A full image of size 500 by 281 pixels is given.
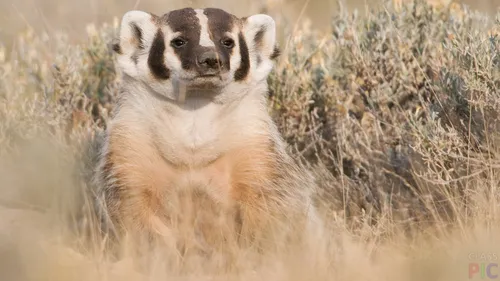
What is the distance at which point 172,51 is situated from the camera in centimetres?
415

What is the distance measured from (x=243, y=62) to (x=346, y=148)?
1.22 meters

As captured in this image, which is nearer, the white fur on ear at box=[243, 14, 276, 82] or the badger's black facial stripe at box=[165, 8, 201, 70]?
the badger's black facial stripe at box=[165, 8, 201, 70]

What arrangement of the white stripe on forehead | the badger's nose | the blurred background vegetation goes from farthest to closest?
the blurred background vegetation → the white stripe on forehead → the badger's nose

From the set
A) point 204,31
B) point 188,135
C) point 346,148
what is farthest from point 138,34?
point 346,148

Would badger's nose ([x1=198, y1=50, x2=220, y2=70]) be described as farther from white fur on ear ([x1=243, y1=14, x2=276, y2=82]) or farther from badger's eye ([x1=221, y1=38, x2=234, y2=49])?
white fur on ear ([x1=243, y1=14, x2=276, y2=82])

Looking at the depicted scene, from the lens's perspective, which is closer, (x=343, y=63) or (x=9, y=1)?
(x=343, y=63)

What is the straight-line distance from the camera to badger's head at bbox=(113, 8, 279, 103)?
4.00 meters

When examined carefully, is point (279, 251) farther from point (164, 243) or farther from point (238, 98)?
point (238, 98)

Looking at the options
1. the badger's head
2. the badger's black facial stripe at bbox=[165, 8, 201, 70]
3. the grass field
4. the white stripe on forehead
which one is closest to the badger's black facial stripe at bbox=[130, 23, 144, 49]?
the badger's head

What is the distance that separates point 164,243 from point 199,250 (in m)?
0.17

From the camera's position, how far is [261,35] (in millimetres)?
4477

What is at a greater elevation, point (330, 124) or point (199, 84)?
point (199, 84)

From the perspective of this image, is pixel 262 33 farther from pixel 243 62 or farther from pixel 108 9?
pixel 108 9

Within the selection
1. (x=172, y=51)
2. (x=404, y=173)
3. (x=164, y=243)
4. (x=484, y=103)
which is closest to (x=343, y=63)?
(x=404, y=173)
